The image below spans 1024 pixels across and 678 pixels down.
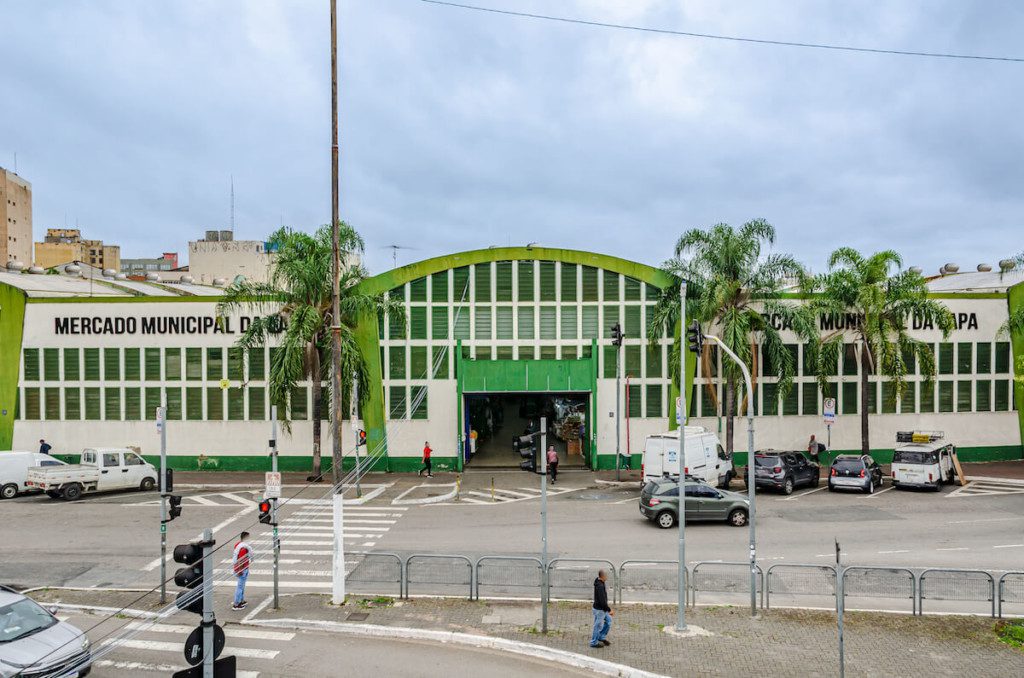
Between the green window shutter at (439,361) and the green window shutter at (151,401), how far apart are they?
520 inches

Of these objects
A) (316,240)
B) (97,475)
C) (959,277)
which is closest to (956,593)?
(316,240)

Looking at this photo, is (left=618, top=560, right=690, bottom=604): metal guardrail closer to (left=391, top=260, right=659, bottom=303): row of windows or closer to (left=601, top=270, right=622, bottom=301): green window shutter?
(left=601, top=270, right=622, bottom=301): green window shutter

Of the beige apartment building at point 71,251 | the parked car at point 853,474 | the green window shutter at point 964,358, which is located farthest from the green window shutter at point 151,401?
the beige apartment building at point 71,251

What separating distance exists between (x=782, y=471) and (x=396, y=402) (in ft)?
57.1

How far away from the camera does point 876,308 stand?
33.2 metres

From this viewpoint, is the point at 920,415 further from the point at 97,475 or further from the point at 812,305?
the point at 97,475

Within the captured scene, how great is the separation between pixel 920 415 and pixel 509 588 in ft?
91.1

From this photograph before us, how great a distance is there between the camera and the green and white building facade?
36.1 m

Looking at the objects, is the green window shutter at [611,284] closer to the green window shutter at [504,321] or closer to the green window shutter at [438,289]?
the green window shutter at [504,321]

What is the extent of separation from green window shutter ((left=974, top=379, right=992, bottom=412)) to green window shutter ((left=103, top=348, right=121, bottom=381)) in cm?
4182

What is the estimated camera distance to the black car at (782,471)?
29.6m

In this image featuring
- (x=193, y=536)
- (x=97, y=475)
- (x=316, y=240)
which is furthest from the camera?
(x=316, y=240)

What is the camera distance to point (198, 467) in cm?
3625

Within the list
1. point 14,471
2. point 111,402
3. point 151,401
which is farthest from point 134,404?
point 14,471
